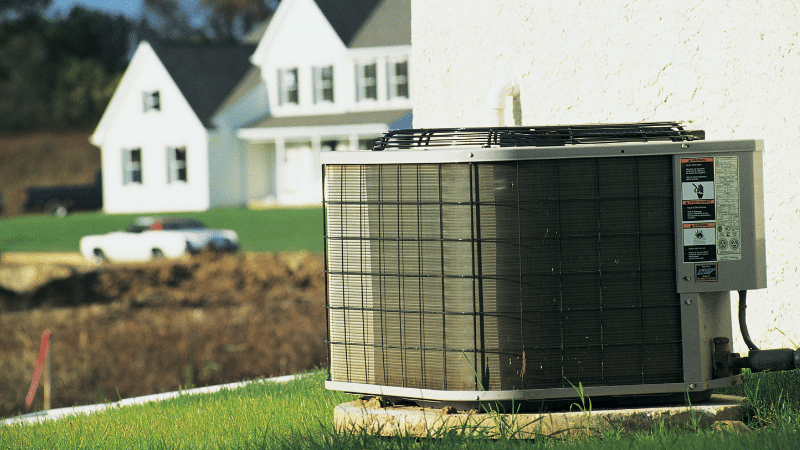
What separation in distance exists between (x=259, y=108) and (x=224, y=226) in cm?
781

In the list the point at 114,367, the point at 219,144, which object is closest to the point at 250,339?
the point at 114,367

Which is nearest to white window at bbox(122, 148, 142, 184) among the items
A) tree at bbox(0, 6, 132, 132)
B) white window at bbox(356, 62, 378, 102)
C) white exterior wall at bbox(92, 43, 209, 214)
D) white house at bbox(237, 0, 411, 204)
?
white exterior wall at bbox(92, 43, 209, 214)

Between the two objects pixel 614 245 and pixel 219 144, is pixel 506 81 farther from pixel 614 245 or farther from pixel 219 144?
pixel 219 144

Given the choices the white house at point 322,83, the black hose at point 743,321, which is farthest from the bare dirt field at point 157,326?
the white house at point 322,83

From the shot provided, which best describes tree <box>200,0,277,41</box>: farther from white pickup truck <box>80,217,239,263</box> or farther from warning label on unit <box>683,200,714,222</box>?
warning label on unit <box>683,200,714,222</box>

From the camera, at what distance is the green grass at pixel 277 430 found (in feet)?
11.9

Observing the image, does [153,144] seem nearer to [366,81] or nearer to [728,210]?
[366,81]

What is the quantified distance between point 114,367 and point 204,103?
2594 cm

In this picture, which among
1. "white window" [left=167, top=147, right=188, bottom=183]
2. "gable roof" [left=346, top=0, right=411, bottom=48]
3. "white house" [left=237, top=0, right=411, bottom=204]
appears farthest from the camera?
"white window" [left=167, top=147, right=188, bottom=183]

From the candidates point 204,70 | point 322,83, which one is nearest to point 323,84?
point 322,83

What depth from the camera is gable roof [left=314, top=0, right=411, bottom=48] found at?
32.9 m

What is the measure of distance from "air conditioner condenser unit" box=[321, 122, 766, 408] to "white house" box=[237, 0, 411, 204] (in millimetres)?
27750

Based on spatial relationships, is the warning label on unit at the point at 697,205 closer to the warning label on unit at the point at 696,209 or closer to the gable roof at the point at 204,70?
the warning label on unit at the point at 696,209

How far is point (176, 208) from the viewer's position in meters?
36.5
